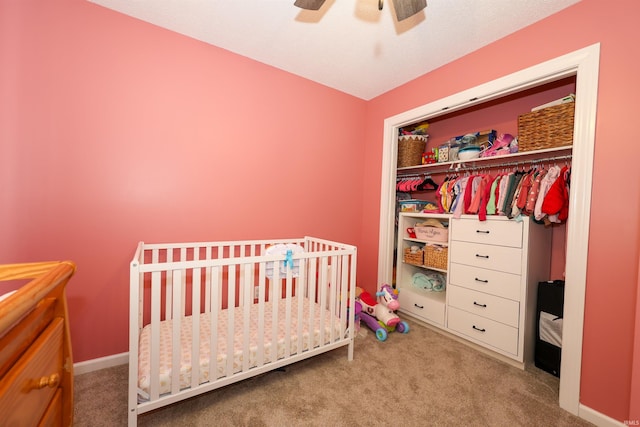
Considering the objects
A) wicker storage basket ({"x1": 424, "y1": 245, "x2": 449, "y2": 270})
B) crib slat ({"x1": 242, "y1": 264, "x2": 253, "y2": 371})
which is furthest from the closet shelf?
crib slat ({"x1": 242, "y1": 264, "x2": 253, "y2": 371})

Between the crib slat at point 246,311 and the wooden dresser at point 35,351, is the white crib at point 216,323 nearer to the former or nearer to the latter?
the crib slat at point 246,311

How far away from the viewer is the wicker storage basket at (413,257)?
8.18 feet

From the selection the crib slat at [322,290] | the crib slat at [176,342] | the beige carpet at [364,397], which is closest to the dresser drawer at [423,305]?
the beige carpet at [364,397]

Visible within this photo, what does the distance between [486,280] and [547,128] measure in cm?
117

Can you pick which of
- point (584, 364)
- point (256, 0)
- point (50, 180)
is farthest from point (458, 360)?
point (50, 180)

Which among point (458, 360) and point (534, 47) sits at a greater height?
point (534, 47)

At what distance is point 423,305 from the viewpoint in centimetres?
241

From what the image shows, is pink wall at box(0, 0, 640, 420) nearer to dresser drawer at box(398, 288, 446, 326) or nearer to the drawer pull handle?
dresser drawer at box(398, 288, 446, 326)

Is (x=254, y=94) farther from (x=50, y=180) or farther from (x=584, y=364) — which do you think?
(x=584, y=364)

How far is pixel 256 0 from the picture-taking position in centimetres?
155

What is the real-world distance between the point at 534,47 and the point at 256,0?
1.82m

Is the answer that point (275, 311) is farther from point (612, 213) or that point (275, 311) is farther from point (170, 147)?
point (612, 213)

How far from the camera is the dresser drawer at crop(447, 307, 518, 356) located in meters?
1.83

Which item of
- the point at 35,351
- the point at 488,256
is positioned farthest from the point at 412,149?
the point at 35,351
